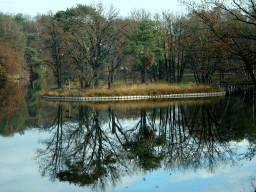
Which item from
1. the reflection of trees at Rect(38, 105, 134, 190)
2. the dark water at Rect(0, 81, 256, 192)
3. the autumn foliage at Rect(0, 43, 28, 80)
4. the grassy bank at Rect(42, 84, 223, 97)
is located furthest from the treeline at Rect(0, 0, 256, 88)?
the autumn foliage at Rect(0, 43, 28, 80)

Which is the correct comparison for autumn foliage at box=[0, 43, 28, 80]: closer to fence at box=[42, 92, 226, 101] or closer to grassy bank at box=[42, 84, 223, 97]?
fence at box=[42, 92, 226, 101]

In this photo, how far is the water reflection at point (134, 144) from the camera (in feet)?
23.4

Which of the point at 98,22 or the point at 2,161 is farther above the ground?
the point at 98,22

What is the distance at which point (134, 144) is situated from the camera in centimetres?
931

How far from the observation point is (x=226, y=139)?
9.98 metres

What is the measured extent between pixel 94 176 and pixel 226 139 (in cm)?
562

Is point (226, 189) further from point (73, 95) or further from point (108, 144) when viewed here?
point (73, 95)

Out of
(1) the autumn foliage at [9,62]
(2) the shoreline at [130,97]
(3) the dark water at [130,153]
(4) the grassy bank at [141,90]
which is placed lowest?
(3) the dark water at [130,153]

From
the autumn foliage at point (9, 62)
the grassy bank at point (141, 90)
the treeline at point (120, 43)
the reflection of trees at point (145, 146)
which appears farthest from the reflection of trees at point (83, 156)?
the autumn foliage at point (9, 62)

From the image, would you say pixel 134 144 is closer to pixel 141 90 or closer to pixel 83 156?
pixel 83 156

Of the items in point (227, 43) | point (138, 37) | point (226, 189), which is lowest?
point (226, 189)

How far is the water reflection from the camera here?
7.12m

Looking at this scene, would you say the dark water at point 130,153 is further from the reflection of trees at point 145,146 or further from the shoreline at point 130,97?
the shoreline at point 130,97

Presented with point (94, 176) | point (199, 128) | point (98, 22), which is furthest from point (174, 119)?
point (98, 22)
